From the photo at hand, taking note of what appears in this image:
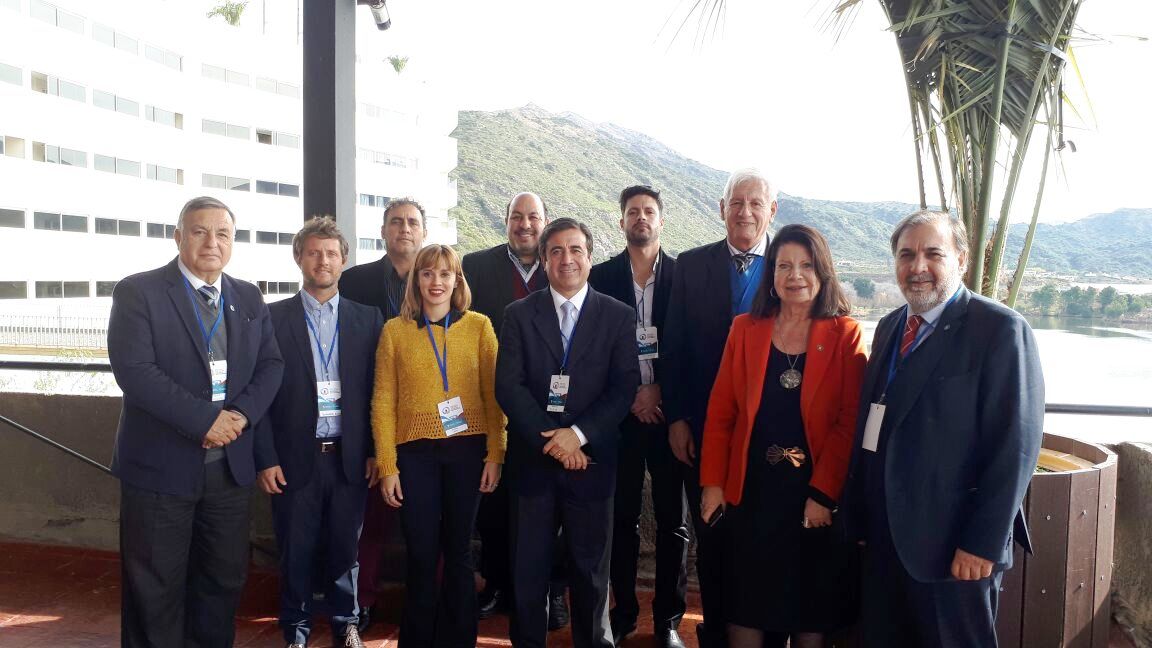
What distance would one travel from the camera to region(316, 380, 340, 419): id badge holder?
2.96m

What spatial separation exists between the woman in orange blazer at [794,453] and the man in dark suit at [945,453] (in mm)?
166

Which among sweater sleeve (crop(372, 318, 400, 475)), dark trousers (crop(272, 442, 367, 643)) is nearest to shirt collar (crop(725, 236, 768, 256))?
sweater sleeve (crop(372, 318, 400, 475))

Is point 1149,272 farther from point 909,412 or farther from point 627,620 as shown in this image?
point 627,620

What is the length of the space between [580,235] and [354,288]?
4.34 ft

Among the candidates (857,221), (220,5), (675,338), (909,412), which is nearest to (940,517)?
(909,412)

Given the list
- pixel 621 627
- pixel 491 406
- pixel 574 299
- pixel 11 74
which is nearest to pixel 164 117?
pixel 11 74

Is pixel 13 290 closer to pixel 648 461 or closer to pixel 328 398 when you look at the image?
pixel 328 398

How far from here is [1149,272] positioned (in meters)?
3.27

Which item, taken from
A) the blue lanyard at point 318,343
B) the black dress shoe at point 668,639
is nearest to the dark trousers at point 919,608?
the black dress shoe at point 668,639

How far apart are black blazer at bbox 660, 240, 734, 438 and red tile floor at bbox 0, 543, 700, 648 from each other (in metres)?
1.05

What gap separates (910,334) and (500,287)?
1.88 meters

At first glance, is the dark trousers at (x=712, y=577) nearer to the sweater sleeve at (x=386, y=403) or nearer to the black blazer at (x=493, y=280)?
the sweater sleeve at (x=386, y=403)

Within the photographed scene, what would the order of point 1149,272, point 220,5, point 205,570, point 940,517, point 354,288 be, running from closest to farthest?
1. point 940,517
2. point 205,570
3. point 1149,272
4. point 354,288
5. point 220,5

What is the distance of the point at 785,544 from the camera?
7.73 feet
